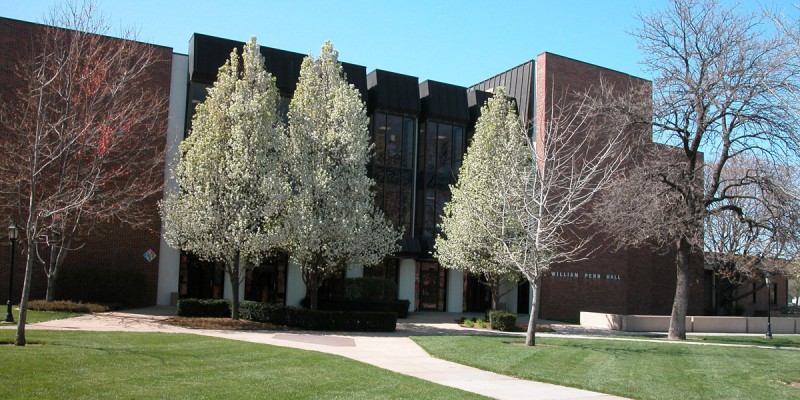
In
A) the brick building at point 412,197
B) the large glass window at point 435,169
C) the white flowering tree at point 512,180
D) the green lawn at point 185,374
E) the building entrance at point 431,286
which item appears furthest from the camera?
the building entrance at point 431,286

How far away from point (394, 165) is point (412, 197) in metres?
1.99

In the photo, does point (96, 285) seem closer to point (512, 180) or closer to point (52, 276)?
point (52, 276)

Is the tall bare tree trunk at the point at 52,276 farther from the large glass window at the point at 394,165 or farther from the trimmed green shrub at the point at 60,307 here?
the large glass window at the point at 394,165

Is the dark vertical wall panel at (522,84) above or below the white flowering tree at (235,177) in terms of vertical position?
above

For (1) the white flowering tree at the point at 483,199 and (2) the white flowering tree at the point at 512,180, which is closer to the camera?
(2) the white flowering tree at the point at 512,180

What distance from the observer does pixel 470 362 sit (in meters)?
14.8

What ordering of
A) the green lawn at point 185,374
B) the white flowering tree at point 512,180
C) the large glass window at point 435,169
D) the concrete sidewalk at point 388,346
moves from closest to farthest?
1. the green lawn at point 185,374
2. the concrete sidewalk at point 388,346
3. the white flowering tree at point 512,180
4. the large glass window at point 435,169

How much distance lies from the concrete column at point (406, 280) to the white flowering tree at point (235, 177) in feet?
40.7

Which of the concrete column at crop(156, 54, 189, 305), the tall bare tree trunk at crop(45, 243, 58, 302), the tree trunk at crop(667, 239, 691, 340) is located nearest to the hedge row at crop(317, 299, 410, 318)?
the concrete column at crop(156, 54, 189, 305)

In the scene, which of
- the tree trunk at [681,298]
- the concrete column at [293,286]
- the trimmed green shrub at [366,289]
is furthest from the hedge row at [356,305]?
the tree trunk at [681,298]

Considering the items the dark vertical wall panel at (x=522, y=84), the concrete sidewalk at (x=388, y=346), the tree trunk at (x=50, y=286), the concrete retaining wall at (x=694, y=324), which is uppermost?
the dark vertical wall panel at (x=522, y=84)

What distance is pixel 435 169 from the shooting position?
35.8 meters

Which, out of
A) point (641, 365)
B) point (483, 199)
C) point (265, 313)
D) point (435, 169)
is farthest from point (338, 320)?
point (435, 169)

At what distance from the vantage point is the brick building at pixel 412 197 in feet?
97.0
